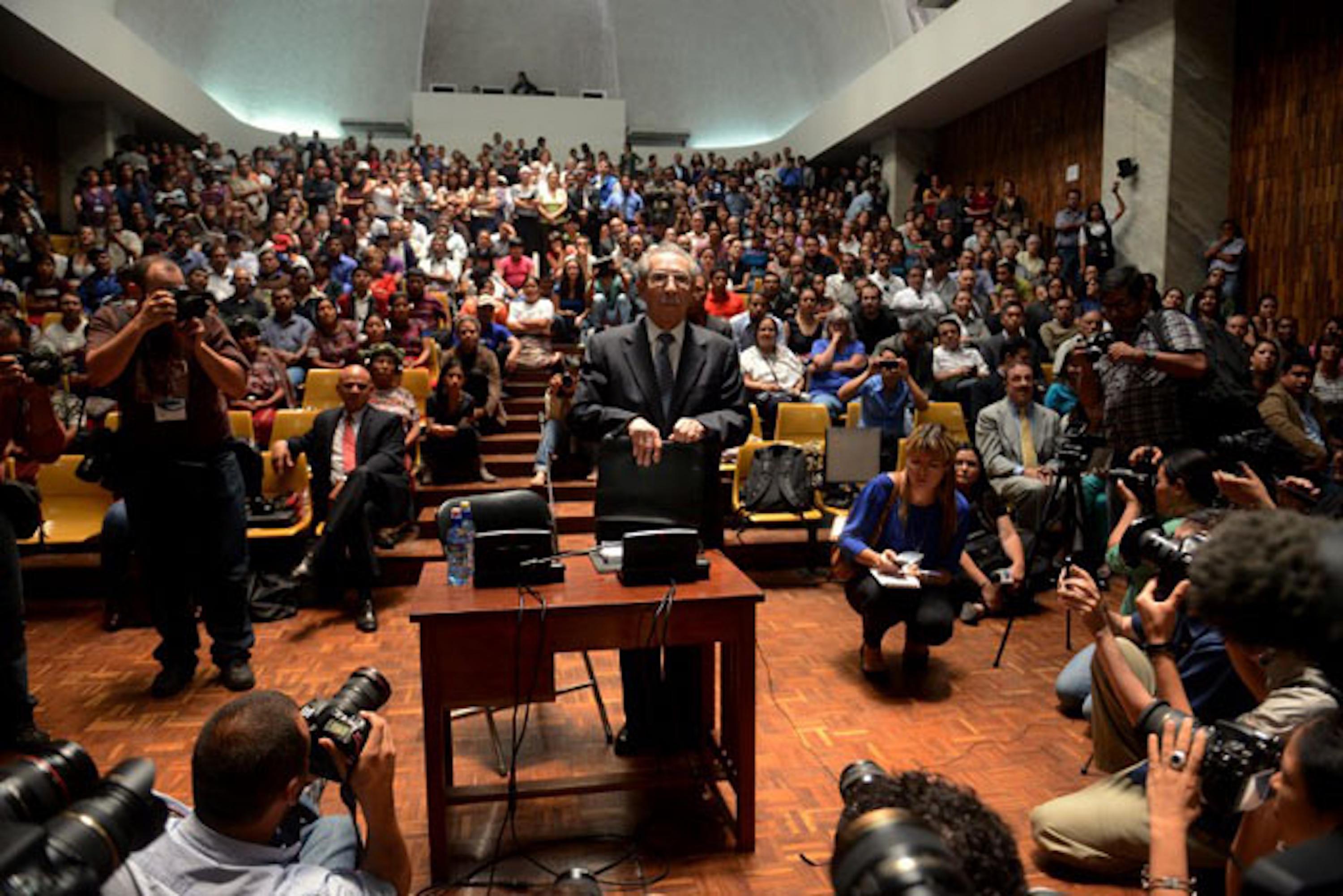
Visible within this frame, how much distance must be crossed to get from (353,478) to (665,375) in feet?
8.38

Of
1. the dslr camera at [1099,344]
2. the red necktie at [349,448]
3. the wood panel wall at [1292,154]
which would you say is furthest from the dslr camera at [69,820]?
the wood panel wall at [1292,154]

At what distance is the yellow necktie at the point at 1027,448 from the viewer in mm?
5395

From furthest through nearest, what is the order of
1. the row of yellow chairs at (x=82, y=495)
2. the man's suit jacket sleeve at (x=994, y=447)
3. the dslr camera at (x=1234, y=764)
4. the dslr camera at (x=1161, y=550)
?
the man's suit jacket sleeve at (x=994, y=447), the row of yellow chairs at (x=82, y=495), the dslr camera at (x=1161, y=550), the dslr camera at (x=1234, y=764)

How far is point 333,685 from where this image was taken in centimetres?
372

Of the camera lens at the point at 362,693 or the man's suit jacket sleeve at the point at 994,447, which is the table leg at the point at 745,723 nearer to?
the camera lens at the point at 362,693

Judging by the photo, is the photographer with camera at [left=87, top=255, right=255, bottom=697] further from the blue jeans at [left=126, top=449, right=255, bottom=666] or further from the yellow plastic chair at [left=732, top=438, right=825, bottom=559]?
the yellow plastic chair at [left=732, top=438, right=825, bottom=559]

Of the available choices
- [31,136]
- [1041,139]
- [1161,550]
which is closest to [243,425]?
[1161,550]

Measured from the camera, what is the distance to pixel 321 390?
6234 millimetres

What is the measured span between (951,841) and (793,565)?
472 cm

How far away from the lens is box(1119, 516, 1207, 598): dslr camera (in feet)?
6.40

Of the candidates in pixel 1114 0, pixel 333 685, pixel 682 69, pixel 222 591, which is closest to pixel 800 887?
pixel 333 685

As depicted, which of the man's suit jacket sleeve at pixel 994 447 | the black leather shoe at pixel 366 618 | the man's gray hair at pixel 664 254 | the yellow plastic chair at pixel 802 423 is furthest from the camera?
the yellow plastic chair at pixel 802 423

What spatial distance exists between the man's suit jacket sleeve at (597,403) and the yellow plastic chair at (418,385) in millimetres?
3930

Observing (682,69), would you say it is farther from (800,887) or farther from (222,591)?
(800,887)
